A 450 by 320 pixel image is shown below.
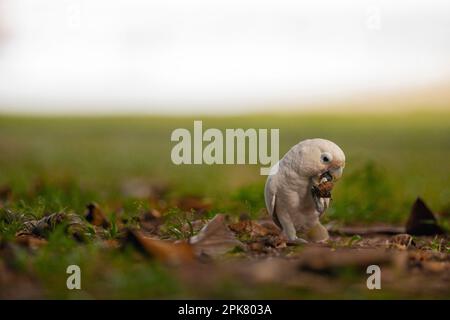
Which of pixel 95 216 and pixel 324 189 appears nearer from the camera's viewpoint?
pixel 324 189

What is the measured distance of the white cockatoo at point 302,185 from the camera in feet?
16.0

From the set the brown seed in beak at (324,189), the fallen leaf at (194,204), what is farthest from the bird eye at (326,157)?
the fallen leaf at (194,204)

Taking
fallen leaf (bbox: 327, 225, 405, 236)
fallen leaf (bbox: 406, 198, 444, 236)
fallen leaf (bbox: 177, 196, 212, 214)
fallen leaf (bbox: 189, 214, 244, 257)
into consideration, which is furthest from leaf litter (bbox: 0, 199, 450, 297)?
fallen leaf (bbox: 177, 196, 212, 214)

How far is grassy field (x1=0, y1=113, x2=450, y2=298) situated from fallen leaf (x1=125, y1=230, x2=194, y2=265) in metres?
0.06

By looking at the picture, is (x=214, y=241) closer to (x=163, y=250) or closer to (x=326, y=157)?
(x=163, y=250)

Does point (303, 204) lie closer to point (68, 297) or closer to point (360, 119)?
point (68, 297)

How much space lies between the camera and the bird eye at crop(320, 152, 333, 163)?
484 cm

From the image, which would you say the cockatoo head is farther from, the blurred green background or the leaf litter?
the blurred green background

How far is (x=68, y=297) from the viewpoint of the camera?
11.8 ft

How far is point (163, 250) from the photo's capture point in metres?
4.14

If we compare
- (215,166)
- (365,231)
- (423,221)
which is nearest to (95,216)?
(365,231)

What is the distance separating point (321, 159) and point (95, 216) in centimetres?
174

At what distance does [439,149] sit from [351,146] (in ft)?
6.10

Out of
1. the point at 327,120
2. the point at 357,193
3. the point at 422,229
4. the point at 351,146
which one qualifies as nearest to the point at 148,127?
the point at 327,120
